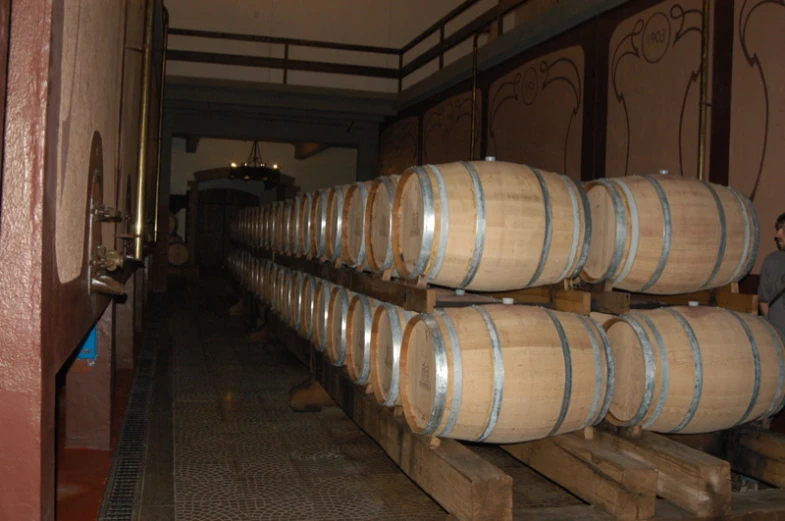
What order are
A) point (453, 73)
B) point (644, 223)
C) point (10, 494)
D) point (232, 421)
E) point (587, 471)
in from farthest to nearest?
point (453, 73)
point (232, 421)
point (644, 223)
point (587, 471)
point (10, 494)

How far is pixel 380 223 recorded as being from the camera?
3.64 meters

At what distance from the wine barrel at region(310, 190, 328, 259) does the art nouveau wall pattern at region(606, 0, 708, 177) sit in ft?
9.70

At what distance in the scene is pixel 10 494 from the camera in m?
1.46

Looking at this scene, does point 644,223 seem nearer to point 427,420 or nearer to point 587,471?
point 587,471

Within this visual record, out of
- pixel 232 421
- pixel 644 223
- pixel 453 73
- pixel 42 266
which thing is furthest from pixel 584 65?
pixel 42 266

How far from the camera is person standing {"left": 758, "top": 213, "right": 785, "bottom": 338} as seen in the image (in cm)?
389

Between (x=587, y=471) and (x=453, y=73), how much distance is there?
8.04m

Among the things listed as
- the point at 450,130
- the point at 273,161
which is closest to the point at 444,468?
the point at 450,130

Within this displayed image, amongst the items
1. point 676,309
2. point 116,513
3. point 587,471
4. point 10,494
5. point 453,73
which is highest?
point 453,73

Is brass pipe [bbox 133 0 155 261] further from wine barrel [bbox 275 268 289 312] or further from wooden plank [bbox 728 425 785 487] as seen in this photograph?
wine barrel [bbox 275 268 289 312]

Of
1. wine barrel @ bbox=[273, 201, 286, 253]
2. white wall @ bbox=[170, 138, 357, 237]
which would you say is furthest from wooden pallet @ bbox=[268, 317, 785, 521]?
white wall @ bbox=[170, 138, 357, 237]

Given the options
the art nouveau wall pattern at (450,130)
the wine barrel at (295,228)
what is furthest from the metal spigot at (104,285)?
the art nouveau wall pattern at (450,130)

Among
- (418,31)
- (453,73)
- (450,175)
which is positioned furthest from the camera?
(418,31)

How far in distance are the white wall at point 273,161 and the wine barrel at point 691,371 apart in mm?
16647
